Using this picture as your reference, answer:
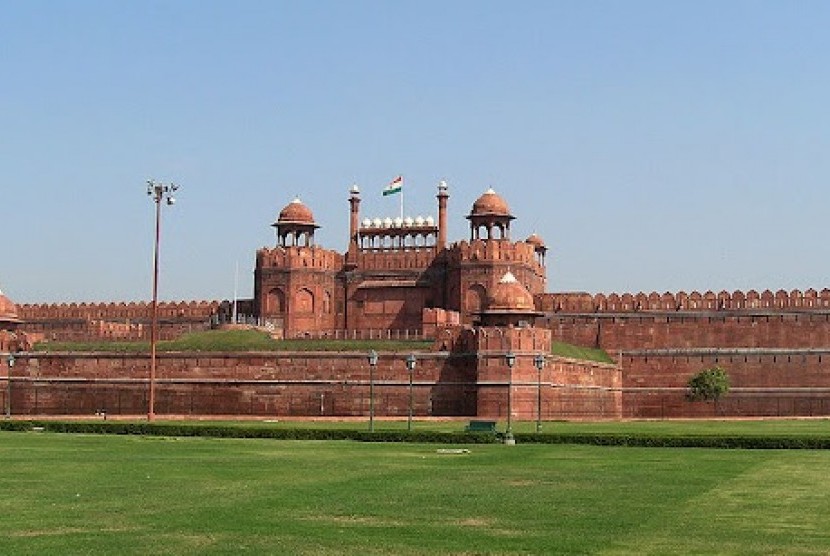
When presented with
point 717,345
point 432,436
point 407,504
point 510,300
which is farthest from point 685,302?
point 407,504

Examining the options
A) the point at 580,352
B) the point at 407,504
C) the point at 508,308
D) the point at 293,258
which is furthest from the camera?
the point at 293,258

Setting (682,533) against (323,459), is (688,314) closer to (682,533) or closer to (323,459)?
(323,459)

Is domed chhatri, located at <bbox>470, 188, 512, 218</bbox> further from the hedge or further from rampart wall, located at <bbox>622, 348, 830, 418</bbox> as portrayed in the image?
the hedge

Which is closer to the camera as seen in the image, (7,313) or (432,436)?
(432,436)

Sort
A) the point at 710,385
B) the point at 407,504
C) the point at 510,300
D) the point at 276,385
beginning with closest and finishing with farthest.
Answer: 1. the point at 407,504
2. the point at 510,300
3. the point at 276,385
4. the point at 710,385

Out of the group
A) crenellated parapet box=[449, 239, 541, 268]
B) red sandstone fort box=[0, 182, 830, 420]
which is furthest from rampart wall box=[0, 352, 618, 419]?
crenellated parapet box=[449, 239, 541, 268]

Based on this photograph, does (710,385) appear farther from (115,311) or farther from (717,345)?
(115,311)

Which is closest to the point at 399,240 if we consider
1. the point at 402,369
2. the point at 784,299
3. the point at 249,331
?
the point at 249,331

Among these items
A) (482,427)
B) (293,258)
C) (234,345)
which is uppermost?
(293,258)

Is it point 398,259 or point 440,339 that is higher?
point 398,259

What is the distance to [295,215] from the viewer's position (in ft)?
203

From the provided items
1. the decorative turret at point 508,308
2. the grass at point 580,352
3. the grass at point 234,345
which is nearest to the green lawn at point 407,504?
the decorative turret at point 508,308

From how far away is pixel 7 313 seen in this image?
60062 millimetres

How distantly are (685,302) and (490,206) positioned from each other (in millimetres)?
10138
